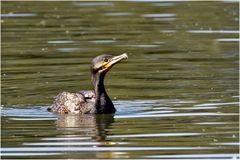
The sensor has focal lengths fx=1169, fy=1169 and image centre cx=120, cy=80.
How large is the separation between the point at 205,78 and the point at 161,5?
10.2 metres

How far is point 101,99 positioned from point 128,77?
2812 millimetres

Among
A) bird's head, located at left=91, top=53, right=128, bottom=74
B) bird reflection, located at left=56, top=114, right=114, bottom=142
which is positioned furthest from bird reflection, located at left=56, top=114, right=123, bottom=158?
bird's head, located at left=91, top=53, right=128, bottom=74

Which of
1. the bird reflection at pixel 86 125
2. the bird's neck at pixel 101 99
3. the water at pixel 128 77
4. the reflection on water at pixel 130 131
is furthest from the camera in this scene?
the bird's neck at pixel 101 99

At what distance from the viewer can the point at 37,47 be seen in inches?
890

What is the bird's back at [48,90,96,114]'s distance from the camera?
16453mm

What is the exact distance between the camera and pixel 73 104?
16.5 meters

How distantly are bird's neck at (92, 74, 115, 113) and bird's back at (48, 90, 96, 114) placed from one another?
87 mm

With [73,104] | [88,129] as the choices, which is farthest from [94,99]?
[88,129]

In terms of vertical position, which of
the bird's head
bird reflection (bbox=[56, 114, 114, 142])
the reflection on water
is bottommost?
bird reflection (bbox=[56, 114, 114, 142])

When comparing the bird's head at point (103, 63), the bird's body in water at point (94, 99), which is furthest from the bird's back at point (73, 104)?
the bird's head at point (103, 63)

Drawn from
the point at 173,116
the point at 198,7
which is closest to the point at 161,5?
the point at 198,7

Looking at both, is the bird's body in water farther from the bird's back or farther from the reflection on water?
the reflection on water

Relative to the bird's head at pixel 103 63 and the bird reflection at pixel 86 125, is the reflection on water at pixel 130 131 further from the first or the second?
the bird's head at pixel 103 63

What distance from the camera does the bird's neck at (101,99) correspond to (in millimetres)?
16359
